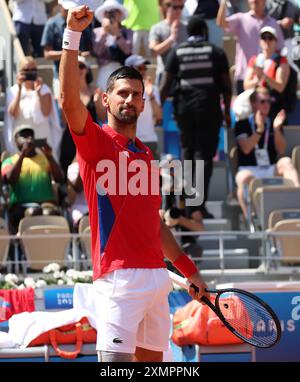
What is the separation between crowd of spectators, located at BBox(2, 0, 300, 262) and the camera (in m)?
12.2

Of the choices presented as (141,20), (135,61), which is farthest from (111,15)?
(135,61)

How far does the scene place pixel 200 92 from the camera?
1261 cm

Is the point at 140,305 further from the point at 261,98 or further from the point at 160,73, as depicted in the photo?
the point at 160,73

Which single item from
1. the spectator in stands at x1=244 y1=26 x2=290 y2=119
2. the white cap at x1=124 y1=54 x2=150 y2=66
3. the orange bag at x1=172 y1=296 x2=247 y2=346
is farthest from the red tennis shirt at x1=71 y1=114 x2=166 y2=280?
the spectator in stands at x1=244 y1=26 x2=290 y2=119

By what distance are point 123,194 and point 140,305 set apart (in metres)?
0.56

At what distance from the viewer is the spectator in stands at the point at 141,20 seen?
14485mm

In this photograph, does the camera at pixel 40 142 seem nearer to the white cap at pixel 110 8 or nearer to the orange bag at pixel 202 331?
the white cap at pixel 110 8

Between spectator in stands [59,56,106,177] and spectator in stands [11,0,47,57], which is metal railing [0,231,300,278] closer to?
spectator in stands [59,56,106,177]

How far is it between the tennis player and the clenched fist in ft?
1.59

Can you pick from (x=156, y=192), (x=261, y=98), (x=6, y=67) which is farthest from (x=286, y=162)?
(x=156, y=192)

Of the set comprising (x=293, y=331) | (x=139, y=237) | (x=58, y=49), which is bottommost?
(x=293, y=331)

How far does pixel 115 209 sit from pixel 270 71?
7867mm

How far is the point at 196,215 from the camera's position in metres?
11.9

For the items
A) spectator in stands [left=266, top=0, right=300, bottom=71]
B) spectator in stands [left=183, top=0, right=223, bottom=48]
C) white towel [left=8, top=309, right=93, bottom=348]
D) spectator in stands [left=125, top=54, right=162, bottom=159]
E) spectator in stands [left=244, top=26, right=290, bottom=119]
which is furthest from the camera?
spectator in stands [left=266, top=0, right=300, bottom=71]
